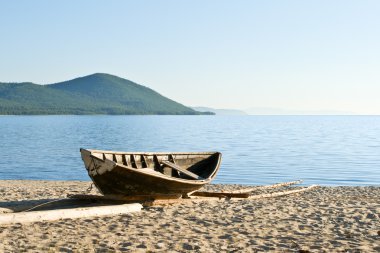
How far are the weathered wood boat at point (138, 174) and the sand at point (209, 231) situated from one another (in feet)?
2.03

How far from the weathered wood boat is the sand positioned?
24.4 inches

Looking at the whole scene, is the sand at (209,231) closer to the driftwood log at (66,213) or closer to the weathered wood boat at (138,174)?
the driftwood log at (66,213)

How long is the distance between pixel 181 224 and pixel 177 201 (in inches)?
131

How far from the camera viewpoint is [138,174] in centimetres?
1373

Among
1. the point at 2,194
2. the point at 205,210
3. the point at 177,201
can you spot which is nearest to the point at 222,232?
the point at 205,210

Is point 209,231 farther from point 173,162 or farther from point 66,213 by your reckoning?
point 173,162

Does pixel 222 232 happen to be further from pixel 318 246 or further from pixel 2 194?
pixel 2 194

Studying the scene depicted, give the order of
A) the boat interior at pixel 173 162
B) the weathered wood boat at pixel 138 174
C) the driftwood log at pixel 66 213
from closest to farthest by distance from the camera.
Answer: the driftwood log at pixel 66 213 → the weathered wood boat at pixel 138 174 → the boat interior at pixel 173 162

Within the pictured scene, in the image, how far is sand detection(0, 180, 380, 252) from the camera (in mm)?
9617

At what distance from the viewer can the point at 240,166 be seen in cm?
4153

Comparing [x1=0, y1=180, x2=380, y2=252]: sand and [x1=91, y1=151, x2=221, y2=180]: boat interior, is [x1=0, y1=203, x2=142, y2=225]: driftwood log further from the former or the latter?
[x1=91, y1=151, x2=221, y2=180]: boat interior

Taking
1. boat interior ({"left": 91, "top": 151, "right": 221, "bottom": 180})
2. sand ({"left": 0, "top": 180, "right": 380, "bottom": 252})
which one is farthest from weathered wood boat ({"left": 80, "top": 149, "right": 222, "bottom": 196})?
sand ({"left": 0, "top": 180, "right": 380, "bottom": 252})

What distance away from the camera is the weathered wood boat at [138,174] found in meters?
13.5

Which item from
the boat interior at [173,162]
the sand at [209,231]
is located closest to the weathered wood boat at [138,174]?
the boat interior at [173,162]
